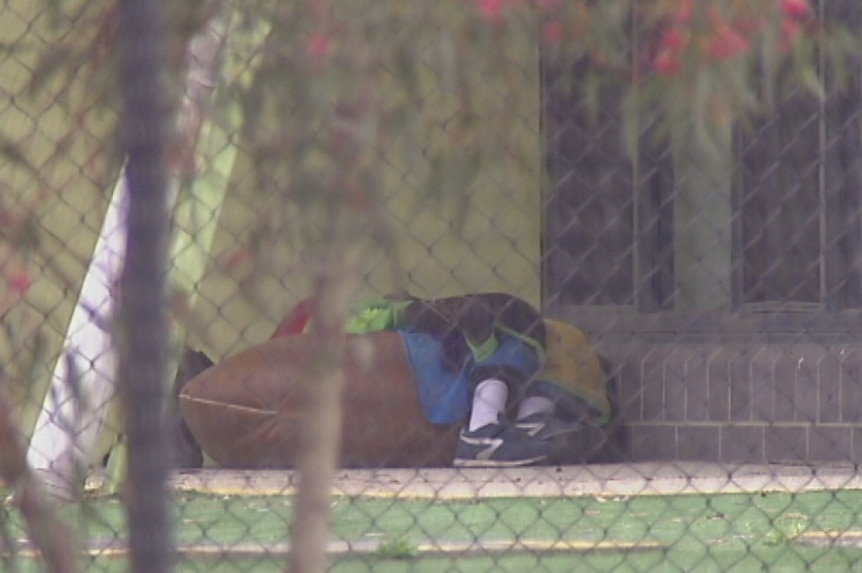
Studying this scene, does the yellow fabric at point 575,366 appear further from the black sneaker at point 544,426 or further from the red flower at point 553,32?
the red flower at point 553,32

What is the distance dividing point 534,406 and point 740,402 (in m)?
0.84

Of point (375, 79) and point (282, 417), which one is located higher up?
point (375, 79)

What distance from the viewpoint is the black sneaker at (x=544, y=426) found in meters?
7.45

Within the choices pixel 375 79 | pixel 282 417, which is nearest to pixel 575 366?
pixel 282 417

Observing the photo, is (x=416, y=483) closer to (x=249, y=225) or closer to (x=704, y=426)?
(x=704, y=426)

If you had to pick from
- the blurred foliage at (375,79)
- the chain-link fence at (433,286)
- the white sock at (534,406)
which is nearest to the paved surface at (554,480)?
the chain-link fence at (433,286)

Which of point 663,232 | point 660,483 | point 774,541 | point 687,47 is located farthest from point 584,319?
point 687,47

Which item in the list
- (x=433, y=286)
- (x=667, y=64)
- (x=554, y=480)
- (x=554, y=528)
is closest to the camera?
(x=667, y=64)

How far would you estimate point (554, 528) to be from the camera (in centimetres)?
547

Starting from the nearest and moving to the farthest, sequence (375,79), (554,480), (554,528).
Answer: (375,79) < (554,528) < (554,480)

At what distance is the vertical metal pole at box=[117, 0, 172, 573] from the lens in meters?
1.68

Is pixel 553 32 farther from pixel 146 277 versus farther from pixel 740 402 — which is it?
pixel 740 402

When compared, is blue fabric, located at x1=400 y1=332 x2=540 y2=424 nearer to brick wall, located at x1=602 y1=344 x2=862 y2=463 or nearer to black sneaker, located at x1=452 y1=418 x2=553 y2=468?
black sneaker, located at x1=452 y1=418 x2=553 y2=468

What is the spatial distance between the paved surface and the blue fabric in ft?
1.00
